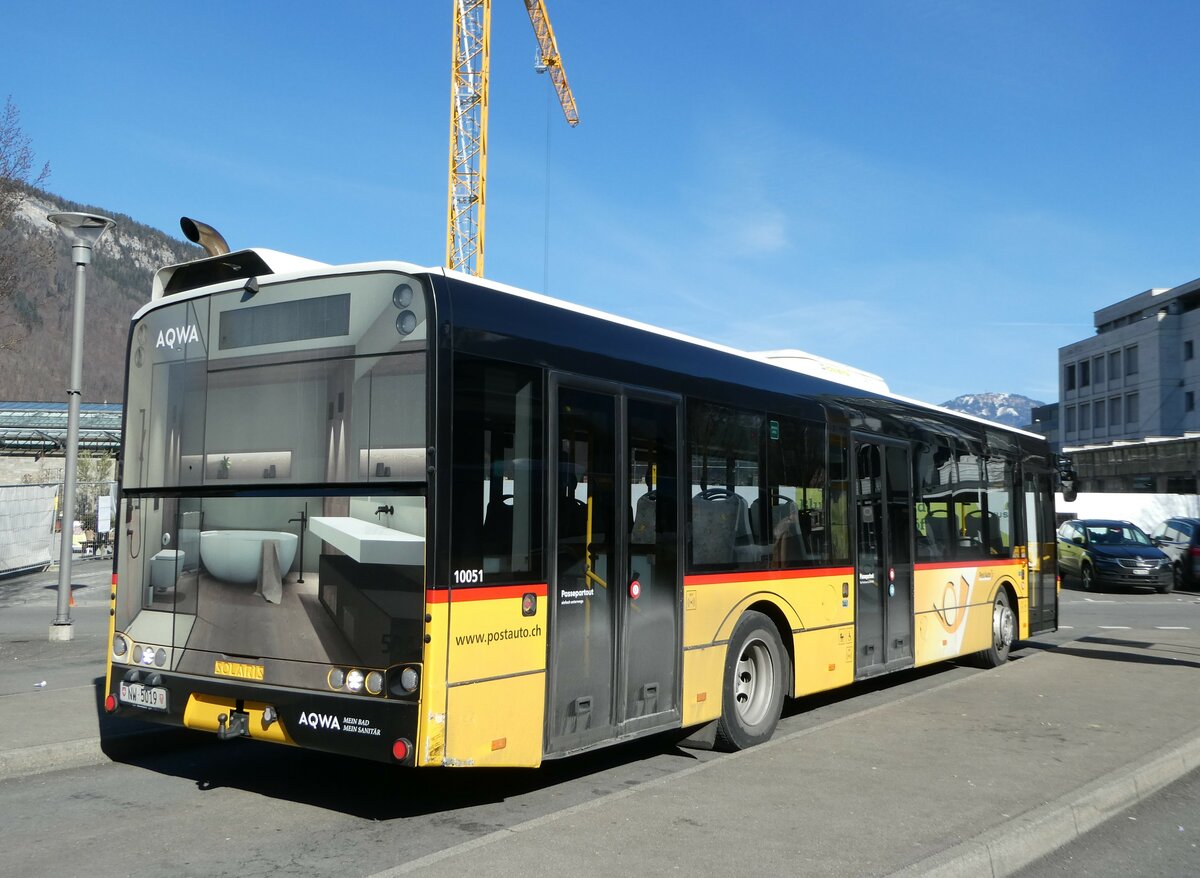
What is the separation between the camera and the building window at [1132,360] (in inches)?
3501

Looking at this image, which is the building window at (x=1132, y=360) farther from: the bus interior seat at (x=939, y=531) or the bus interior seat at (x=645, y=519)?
the bus interior seat at (x=645, y=519)

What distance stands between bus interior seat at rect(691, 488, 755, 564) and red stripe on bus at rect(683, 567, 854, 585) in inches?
4.4

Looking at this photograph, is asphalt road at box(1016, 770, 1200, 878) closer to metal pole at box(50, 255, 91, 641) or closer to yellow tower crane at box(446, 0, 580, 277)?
metal pole at box(50, 255, 91, 641)

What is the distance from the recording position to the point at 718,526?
26.5 ft

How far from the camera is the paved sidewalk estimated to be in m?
5.32

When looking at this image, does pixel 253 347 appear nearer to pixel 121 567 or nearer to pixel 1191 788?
pixel 121 567

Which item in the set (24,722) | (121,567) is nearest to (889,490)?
(121,567)

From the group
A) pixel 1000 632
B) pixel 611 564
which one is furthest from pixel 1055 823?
pixel 1000 632

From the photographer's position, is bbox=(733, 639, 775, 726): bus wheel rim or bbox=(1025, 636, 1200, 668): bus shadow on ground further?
bbox=(1025, 636, 1200, 668): bus shadow on ground

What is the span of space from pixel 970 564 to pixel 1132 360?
87713 millimetres

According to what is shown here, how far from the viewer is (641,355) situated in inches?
291

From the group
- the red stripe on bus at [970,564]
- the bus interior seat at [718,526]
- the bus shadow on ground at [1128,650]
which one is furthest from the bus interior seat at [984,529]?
the bus interior seat at [718,526]

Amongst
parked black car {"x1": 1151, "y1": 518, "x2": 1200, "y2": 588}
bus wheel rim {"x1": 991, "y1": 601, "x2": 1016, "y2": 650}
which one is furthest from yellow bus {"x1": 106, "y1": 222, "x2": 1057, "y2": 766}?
parked black car {"x1": 1151, "y1": 518, "x2": 1200, "y2": 588}

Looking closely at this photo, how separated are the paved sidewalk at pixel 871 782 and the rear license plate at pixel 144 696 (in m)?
1.22
